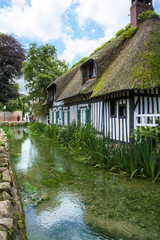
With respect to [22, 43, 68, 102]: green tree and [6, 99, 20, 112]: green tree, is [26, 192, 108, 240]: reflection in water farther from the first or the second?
[6, 99, 20, 112]: green tree

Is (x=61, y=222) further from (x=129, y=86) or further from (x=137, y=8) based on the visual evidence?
(x=137, y=8)

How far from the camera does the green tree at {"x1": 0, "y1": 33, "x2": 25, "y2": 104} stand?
27.2 metres

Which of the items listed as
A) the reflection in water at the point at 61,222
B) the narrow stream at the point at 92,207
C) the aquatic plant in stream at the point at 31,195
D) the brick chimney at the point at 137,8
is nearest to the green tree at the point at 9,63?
the brick chimney at the point at 137,8

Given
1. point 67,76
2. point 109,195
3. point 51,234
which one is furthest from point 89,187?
point 67,76

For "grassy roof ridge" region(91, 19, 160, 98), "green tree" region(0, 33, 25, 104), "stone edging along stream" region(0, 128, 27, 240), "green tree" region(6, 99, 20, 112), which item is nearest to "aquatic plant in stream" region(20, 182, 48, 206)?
"stone edging along stream" region(0, 128, 27, 240)

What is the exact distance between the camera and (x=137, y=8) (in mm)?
8445

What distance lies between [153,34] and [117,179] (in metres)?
5.63

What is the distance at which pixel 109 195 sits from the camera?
3.83 meters

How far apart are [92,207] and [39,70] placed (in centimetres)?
1875

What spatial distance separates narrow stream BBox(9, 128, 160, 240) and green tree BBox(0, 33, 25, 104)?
81.5ft

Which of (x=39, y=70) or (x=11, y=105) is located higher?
(x=39, y=70)

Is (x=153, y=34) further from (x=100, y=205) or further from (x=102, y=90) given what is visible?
(x=100, y=205)

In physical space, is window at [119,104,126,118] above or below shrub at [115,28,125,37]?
below

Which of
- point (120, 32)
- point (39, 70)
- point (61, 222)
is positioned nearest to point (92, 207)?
point (61, 222)
